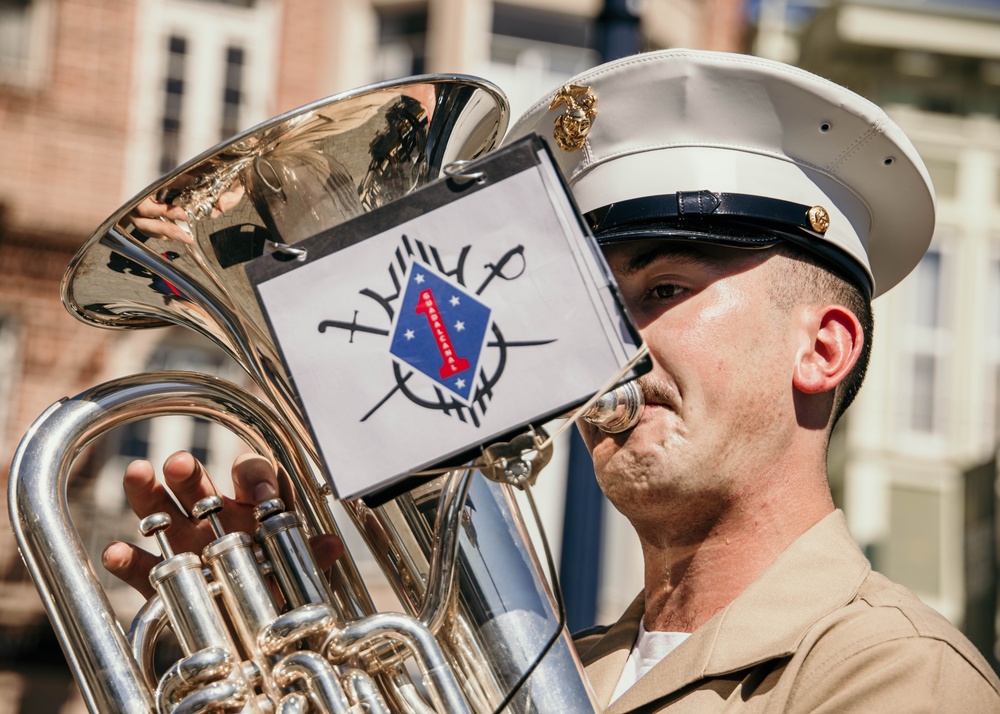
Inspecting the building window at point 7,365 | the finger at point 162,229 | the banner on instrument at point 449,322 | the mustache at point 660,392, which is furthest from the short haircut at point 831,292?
the building window at point 7,365

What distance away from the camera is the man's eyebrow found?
2.33 meters

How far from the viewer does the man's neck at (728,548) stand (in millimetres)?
2365

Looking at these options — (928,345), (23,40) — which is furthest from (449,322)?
(928,345)

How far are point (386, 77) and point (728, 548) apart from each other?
471 inches

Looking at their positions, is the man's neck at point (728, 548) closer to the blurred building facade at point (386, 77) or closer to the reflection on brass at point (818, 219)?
the reflection on brass at point (818, 219)

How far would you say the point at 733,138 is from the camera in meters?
2.39

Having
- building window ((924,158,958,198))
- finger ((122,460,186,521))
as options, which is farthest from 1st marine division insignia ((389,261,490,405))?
building window ((924,158,958,198))

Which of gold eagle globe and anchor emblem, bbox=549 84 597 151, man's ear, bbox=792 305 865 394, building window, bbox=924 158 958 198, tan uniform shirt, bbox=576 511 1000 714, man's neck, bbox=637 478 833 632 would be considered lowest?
tan uniform shirt, bbox=576 511 1000 714

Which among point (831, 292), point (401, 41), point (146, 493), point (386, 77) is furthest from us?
point (386, 77)

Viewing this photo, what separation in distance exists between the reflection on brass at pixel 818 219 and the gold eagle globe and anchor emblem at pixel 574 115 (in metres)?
0.41

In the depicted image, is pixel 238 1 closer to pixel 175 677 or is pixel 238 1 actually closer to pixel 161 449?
pixel 161 449

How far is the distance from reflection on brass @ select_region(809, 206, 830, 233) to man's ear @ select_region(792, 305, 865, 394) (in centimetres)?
13

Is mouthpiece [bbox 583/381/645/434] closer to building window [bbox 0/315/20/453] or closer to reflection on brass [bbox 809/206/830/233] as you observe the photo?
reflection on brass [bbox 809/206/830/233]

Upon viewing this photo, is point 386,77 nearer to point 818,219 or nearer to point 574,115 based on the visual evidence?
point 574,115
